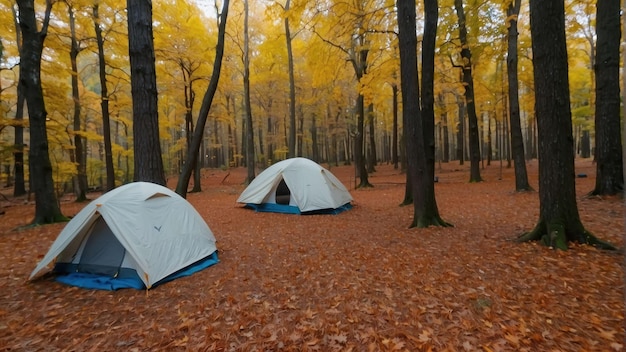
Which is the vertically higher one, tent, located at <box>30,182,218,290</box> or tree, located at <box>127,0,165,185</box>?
tree, located at <box>127,0,165,185</box>

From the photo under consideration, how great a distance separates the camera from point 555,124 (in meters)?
4.60

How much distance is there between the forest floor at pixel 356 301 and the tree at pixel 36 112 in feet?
7.13

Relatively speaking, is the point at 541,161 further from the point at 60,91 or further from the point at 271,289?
the point at 60,91

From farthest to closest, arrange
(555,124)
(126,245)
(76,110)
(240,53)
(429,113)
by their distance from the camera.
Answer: (240,53) → (76,110) → (429,113) → (555,124) → (126,245)

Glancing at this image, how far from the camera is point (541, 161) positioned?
481 centimetres

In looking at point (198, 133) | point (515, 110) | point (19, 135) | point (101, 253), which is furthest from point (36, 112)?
point (515, 110)

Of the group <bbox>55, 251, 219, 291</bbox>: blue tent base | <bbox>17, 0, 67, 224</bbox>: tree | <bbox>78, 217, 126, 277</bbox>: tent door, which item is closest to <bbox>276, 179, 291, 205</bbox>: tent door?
<bbox>55, 251, 219, 291</bbox>: blue tent base

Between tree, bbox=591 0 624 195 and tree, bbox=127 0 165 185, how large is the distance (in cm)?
1070

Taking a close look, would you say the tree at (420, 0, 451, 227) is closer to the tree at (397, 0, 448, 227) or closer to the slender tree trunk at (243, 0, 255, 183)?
the tree at (397, 0, 448, 227)

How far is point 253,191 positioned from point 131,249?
5989 mm

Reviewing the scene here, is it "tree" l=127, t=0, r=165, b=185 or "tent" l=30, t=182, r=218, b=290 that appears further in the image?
"tree" l=127, t=0, r=165, b=185

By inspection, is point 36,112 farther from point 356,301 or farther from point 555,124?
point 555,124

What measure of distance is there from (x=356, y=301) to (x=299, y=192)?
584cm

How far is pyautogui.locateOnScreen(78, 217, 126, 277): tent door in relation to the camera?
167 inches
